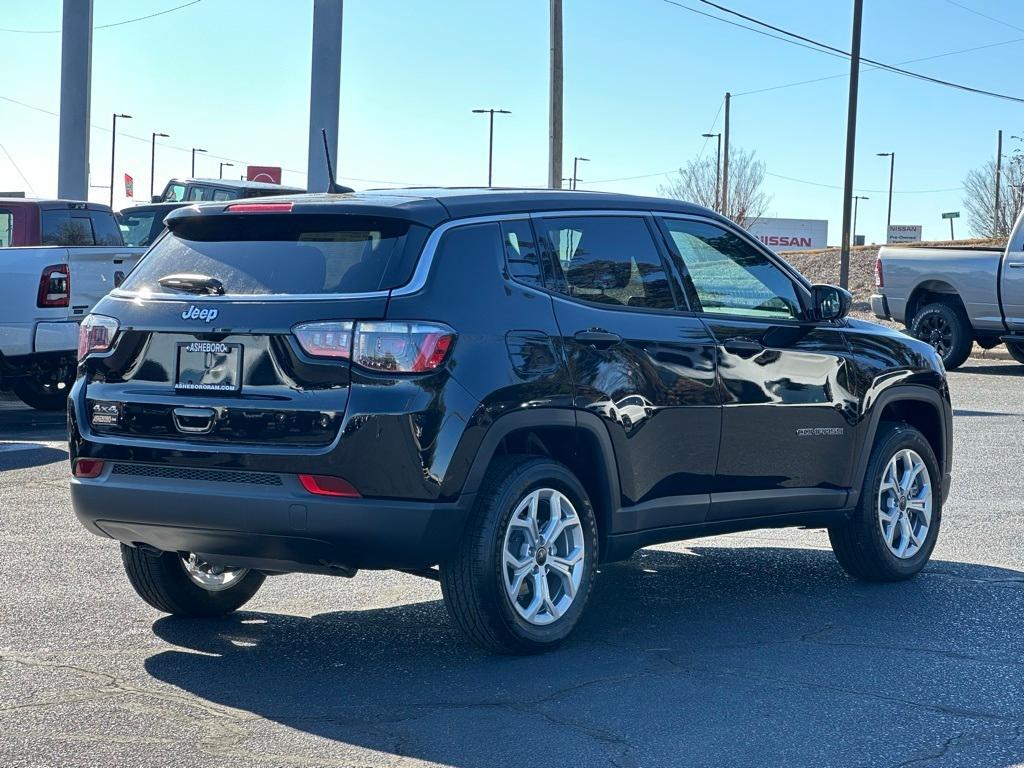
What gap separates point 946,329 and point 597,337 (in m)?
15.9

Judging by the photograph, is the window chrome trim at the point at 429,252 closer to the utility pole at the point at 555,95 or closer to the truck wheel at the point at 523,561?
the truck wheel at the point at 523,561

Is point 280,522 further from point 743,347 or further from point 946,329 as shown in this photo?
point 946,329

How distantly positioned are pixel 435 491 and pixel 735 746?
53.9 inches

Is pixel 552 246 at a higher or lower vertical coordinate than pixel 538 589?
higher

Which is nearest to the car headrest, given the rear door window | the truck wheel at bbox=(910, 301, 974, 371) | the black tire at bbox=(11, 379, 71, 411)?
the black tire at bbox=(11, 379, 71, 411)

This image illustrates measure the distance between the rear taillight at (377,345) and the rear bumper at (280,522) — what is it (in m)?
0.46

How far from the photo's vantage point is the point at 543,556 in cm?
573

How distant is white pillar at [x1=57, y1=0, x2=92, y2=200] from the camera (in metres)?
23.2

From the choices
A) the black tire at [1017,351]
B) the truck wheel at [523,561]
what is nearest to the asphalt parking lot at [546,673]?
the truck wheel at [523,561]

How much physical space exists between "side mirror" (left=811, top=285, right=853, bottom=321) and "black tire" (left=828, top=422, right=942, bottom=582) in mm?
758

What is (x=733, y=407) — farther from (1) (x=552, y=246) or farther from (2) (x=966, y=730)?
(2) (x=966, y=730)

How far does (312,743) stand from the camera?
4633mm

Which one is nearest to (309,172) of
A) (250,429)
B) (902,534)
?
(902,534)

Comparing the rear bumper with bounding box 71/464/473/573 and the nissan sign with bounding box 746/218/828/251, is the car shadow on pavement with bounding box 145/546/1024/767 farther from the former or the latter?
the nissan sign with bounding box 746/218/828/251
